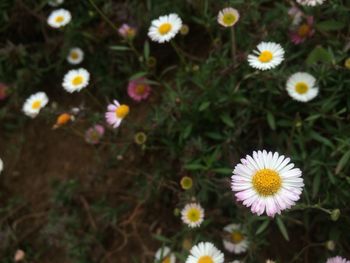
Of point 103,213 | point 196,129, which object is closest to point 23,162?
point 103,213

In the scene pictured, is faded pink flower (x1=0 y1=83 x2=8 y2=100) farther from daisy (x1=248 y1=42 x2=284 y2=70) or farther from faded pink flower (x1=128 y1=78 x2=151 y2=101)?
daisy (x1=248 y1=42 x2=284 y2=70)

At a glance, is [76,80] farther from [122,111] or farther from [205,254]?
[205,254]

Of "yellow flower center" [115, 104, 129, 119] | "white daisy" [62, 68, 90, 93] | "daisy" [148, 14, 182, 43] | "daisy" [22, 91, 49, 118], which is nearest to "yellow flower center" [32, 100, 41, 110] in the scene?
"daisy" [22, 91, 49, 118]

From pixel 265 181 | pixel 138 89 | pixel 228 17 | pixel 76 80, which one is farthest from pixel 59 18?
pixel 265 181

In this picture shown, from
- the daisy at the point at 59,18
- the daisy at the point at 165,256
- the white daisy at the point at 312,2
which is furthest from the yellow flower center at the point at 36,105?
the white daisy at the point at 312,2

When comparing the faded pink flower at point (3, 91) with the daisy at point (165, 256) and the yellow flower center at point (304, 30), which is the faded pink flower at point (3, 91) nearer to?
the daisy at point (165, 256)

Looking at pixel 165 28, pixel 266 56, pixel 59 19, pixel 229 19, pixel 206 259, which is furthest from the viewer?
pixel 59 19
